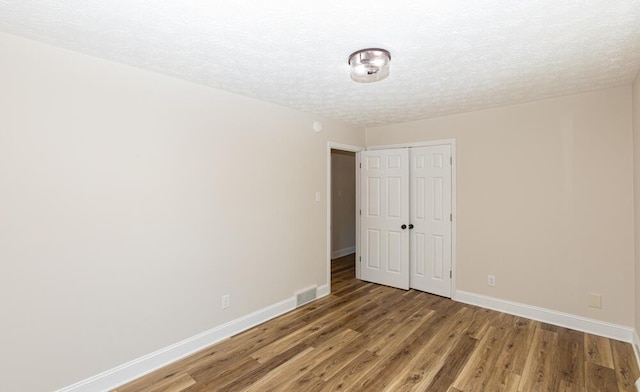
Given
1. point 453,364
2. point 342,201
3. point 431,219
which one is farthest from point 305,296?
point 342,201

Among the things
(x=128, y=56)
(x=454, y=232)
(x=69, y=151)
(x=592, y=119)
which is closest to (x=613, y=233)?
(x=592, y=119)

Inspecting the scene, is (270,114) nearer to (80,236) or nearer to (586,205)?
(80,236)

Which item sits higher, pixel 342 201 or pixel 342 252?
pixel 342 201

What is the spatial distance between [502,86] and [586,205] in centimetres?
151

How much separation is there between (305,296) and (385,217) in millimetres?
1678

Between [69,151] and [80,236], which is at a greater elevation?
[69,151]

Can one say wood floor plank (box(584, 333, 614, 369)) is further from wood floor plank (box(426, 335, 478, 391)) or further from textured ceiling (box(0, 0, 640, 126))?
textured ceiling (box(0, 0, 640, 126))

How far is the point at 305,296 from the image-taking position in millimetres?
3760

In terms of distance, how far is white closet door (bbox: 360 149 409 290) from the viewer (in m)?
4.30

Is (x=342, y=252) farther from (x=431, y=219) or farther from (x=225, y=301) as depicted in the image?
(x=225, y=301)

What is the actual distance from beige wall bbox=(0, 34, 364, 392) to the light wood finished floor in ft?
1.34

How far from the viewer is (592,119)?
9.69 feet

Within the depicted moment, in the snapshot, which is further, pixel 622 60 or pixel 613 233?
pixel 613 233

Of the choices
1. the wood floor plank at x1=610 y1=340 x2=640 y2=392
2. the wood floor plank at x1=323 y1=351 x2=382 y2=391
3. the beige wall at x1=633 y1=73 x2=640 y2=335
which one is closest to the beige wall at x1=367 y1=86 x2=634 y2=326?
the beige wall at x1=633 y1=73 x2=640 y2=335
